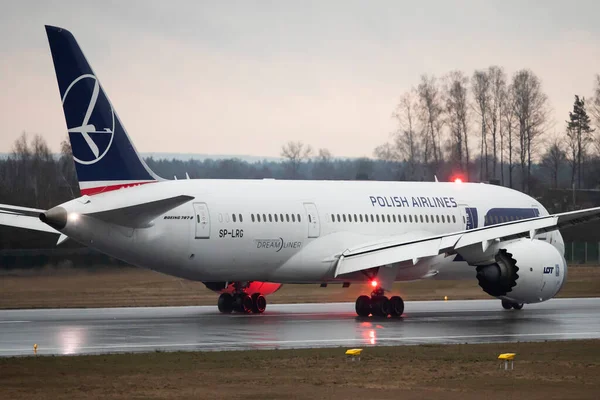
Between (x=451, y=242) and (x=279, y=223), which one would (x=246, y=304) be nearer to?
(x=279, y=223)

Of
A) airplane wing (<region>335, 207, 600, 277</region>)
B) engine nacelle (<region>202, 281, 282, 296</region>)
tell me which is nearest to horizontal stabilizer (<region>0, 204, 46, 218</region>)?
engine nacelle (<region>202, 281, 282, 296</region>)

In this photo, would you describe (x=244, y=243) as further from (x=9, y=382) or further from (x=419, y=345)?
(x=9, y=382)

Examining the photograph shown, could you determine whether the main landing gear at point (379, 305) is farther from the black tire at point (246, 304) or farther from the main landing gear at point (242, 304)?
the black tire at point (246, 304)

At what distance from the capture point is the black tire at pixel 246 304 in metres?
33.9

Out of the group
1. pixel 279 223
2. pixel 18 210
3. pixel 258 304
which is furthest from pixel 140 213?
pixel 258 304

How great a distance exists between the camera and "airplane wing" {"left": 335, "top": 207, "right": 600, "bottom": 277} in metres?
30.4

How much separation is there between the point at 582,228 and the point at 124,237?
45.9 m

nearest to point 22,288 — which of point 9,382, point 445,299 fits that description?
point 445,299

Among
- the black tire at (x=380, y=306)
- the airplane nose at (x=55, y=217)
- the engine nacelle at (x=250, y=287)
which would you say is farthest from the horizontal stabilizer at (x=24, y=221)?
the black tire at (x=380, y=306)

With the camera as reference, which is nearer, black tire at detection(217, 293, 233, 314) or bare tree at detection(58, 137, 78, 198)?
black tire at detection(217, 293, 233, 314)

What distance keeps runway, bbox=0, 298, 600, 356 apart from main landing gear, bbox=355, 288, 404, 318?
13.5 inches

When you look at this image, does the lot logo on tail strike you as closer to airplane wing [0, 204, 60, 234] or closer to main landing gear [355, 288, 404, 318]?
airplane wing [0, 204, 60, 234]

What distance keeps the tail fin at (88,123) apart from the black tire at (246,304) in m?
6.33

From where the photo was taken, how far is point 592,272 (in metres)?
53.0
